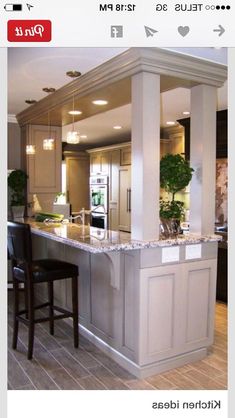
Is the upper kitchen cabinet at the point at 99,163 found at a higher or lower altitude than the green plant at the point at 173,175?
higher

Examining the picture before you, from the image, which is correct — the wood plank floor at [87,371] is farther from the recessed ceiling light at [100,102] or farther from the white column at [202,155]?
the recessed ceiling light at [100,102]

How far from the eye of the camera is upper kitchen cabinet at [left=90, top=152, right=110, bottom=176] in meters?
5.49

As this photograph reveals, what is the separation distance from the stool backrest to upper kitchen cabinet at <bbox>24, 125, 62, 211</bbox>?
5.22 ft

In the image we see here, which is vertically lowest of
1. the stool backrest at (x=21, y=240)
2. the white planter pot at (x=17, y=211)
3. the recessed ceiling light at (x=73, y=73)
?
the stool backrest at (x=21, y=240)

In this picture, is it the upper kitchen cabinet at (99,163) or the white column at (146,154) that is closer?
the white column at (146,154)

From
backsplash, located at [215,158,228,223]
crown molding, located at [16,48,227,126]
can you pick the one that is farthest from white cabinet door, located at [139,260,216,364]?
backsplash, located at [215,158,228,223]

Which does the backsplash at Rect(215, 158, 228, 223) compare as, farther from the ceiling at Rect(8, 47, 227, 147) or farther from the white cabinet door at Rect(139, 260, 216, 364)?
the white cabinet door at Rect(139, 260, 216, 364)

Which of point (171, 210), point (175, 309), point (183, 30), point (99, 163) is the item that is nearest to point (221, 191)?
point (171, 210)

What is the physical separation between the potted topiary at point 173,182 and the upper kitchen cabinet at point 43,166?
1876 millimetres

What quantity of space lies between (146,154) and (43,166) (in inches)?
80.8

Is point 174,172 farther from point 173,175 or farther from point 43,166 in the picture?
point 43,166

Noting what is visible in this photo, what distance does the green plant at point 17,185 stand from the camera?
3439 millimetres

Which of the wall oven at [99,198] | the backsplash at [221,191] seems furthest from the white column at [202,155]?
the wall oven at [99,198]

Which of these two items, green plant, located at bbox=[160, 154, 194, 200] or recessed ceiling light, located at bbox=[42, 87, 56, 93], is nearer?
green plant, located at bbox=[160, 154, 194, 200]
